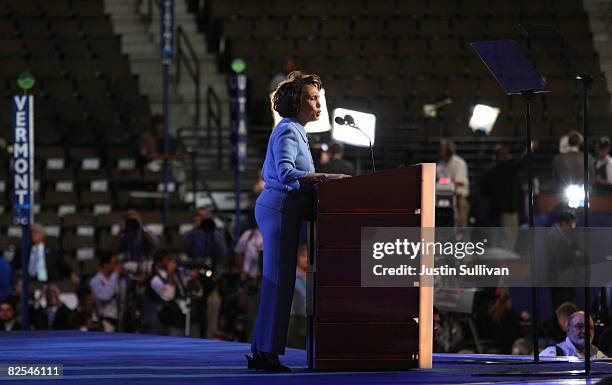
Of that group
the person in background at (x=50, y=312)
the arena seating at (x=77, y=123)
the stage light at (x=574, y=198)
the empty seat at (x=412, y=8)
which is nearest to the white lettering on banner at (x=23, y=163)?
the person in background at (x=50, y=312)

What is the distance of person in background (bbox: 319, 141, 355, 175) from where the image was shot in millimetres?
12312

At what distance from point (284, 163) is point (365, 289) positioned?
66cm

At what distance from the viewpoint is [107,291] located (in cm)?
1257

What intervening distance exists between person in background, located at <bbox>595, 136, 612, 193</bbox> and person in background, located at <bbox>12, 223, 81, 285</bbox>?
5.29 meters

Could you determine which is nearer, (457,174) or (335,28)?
(457,174)

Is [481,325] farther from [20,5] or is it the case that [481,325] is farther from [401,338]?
[20,5]

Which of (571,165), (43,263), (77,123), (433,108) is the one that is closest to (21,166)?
(43,263)

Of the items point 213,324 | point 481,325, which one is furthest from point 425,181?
point 213,324

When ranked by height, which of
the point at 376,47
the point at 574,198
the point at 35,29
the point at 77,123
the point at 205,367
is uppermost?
the point at 35,29

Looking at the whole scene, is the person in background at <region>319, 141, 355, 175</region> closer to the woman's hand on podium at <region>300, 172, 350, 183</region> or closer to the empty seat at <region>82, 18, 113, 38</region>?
the empty seat at <region>82, 18, 113, 38</region>

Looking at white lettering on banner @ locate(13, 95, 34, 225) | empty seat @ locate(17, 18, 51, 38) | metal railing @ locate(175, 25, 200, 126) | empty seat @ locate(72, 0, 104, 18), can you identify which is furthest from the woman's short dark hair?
empty seat @ locate(72, 0, 104, 18)

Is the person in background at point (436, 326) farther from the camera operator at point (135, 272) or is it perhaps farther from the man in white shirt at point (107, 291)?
the man in white shirt at point (107, 291)

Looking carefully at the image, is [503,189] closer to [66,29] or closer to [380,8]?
[380,8]

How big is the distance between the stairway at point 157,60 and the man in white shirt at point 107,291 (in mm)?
5060
